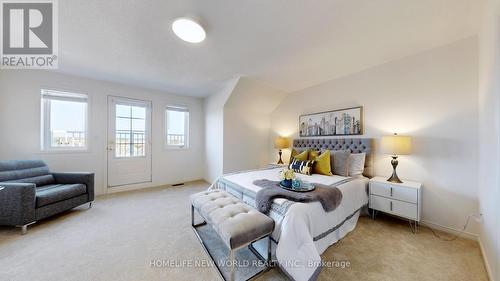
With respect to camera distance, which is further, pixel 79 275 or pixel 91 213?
pixel 91 213

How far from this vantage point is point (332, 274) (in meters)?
1.47

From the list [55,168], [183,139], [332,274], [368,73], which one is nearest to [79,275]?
[332,274]

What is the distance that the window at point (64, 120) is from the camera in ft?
10.1

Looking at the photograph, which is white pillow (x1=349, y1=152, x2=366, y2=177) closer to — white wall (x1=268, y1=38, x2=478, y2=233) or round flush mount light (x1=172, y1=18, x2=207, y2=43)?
white wall (x1=268, y1=38, x2=478, y2=233)

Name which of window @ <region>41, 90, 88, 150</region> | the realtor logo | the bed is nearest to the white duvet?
the bed

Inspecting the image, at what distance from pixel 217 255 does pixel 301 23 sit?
2609mm

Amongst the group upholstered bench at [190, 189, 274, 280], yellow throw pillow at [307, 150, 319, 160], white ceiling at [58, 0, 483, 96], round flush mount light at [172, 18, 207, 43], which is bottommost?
upholstered bench at [190, 189, 274, 280]

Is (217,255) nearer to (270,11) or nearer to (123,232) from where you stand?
(123,232)

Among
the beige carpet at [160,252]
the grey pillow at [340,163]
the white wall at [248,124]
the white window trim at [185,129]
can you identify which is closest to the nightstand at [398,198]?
the beige carpet at [160,252]

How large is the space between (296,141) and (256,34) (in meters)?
2.59

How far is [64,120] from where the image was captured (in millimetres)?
3244

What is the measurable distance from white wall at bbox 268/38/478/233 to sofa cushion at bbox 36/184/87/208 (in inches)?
190

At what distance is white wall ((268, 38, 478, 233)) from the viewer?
2.05 m

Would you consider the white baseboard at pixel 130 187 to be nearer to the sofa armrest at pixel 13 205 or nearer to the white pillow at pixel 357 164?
the sofa armrest at pixel 13 205
